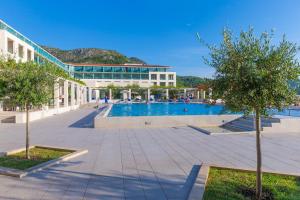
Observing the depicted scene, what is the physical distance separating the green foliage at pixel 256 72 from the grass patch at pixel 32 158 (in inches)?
190

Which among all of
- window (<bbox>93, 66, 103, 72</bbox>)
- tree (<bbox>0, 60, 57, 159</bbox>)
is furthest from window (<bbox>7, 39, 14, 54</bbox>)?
window (<bbox>93, 66, 103, 72</bbox>)

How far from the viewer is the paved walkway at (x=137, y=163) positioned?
452 cm

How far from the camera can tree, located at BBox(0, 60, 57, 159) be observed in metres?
6.36

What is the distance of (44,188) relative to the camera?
466cm

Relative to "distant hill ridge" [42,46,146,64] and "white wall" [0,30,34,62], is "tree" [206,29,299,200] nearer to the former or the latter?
"white wall" [0,30,34,62]

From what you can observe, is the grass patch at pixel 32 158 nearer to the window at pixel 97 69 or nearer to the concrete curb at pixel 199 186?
the concrete curb at pixel 199 186

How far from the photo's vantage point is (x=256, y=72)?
3793 mm

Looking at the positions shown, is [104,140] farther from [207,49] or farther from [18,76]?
[207,49]

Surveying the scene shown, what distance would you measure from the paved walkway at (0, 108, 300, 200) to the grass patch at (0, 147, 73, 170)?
0.68m

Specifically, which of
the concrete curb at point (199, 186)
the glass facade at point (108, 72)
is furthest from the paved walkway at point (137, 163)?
the glass facade at point (108, 72)

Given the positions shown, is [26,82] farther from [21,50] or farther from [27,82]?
[21,50]

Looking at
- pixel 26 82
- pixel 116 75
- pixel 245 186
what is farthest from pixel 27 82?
pixel 116 75

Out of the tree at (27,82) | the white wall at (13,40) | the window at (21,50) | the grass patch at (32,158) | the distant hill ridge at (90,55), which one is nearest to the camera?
the grass patch at (32,158)

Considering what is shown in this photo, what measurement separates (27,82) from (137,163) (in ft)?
11.1
